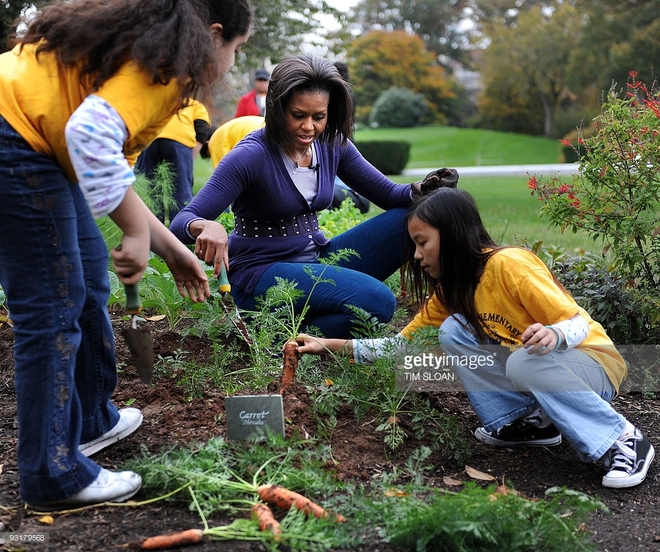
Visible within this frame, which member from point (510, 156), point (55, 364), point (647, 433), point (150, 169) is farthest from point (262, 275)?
point (510, 156)

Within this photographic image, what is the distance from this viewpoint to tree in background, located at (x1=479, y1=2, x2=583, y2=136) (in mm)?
31250

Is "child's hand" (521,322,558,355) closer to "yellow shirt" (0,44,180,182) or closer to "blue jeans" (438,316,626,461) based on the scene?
"blue jeans" (438,316,626,461)

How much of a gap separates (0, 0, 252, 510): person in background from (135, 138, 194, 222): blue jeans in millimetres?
4195

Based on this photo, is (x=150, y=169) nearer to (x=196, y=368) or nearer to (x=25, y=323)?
(x=196, y=368)

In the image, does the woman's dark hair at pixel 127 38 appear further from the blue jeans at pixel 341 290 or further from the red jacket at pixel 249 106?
the red jacket at pixel 249 106

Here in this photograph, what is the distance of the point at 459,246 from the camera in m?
2.71

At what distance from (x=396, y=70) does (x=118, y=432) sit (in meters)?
38.3

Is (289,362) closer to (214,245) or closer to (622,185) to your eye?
(214,245)

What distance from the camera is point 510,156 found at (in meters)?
28.2

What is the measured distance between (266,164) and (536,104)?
1364 inches

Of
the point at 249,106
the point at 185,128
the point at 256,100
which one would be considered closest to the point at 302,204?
the point at 185,128

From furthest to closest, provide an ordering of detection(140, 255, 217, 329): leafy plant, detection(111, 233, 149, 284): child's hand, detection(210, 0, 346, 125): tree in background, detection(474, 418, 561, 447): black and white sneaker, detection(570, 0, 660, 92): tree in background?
1. detection(570, 0, 660, 92): tree in background
2. detection(210, 0, 346, 125): tree in background
3. detection(140, 255, 217, 329): leafy plant
4. detection(474, 418, 561, 447): black and white sneaker
5. detection(111, 233, 149, 284): child's hand

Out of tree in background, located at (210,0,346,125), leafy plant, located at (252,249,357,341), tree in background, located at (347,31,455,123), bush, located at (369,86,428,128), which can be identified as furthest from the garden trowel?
tree in background, located at (347,31,455,123)

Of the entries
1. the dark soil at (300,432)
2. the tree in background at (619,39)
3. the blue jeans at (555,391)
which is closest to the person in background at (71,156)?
the dark soil at (300,432)
